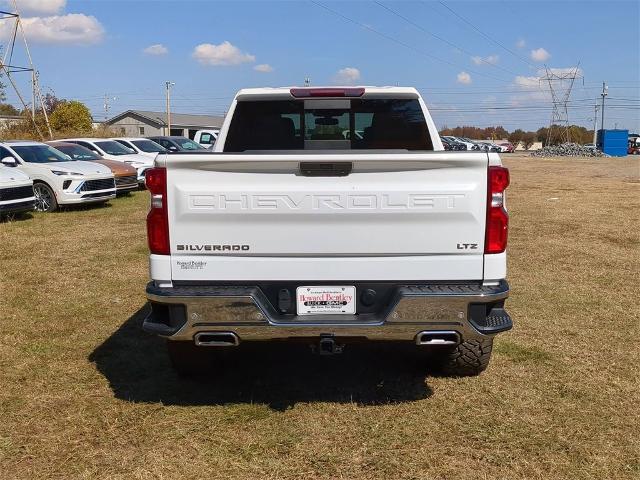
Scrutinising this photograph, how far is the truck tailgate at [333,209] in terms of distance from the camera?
3398 mm

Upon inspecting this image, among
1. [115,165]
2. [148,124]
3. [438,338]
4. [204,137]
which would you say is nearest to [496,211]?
[438,338]

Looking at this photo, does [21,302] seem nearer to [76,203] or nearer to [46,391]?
[46,391]

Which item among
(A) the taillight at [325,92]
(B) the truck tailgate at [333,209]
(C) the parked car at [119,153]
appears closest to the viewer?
(B) the truck tailgate at [333,209]

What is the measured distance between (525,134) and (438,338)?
110458 mm

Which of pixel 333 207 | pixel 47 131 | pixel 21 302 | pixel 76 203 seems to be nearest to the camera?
pixel 333 207

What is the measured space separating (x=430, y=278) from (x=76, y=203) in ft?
40.6

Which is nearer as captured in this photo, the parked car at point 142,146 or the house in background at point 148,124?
the parked car at point 142,146

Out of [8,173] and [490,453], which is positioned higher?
[8,173]

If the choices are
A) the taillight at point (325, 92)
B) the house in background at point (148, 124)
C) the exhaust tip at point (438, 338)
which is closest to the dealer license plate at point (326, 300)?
the exhaust tip at point (438, 338)

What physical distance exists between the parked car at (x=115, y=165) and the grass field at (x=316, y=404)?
33.2 ft

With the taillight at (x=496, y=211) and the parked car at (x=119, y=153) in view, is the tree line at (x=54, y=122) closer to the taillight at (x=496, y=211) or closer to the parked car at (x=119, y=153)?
the parked car at (x=119, y=153)

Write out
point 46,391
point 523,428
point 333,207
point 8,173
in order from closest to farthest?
point 333,207 → point 523,428 → point 46,391 → point 8,173

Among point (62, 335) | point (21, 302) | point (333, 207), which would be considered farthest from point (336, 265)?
point (21, 302)

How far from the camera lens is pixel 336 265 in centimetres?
349
